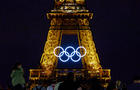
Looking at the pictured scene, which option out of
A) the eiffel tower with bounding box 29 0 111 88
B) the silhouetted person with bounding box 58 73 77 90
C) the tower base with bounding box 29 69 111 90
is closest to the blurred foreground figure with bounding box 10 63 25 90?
the silhouetted person with bounding box 58 73 77 90

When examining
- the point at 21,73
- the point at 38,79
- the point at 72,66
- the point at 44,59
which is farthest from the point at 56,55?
the point at 21,73

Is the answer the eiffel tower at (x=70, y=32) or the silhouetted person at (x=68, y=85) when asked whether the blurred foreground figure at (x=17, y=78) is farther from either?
the eiffel tower at (x=70, y=32)

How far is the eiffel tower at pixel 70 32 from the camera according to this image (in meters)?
31.5

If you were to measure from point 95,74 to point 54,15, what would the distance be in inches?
309

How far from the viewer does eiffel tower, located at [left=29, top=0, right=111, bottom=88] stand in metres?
31.5

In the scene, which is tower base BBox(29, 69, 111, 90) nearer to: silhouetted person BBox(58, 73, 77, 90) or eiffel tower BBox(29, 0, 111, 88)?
eiffel tower BBox(29, 0, 111, 88)

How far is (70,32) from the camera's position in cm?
3488

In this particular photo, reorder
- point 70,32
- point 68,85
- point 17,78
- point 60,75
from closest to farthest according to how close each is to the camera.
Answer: point 68,85, point 17,78, point 60,75, point 70,32

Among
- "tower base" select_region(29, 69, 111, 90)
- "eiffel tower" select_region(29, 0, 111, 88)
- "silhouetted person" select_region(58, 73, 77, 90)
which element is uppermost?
"eiffel tower" select_region(29, 0, 111, 88)

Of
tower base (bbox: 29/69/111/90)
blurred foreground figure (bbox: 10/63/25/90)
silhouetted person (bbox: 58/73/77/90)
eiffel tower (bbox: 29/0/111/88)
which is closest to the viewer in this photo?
silhouetted person (bbox: 58/73/77/90)

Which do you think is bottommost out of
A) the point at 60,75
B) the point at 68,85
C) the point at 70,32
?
the point at 60,75

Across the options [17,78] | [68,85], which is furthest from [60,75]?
[68,85]

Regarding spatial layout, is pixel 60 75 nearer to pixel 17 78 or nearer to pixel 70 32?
pixel 70 32

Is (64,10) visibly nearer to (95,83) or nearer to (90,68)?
(90,68)
